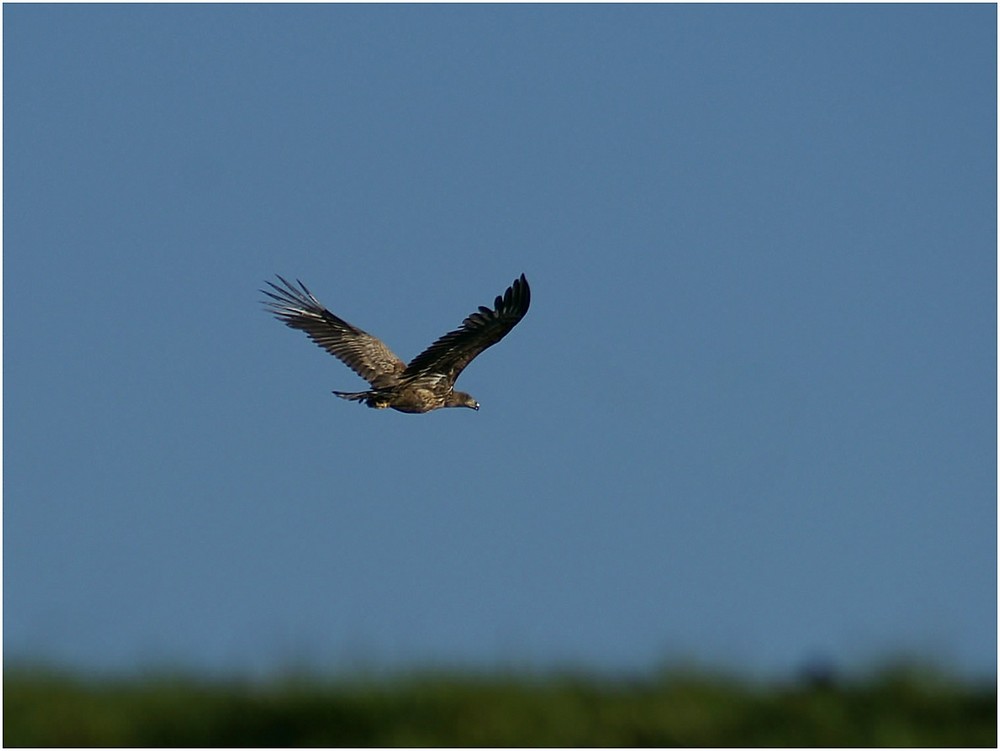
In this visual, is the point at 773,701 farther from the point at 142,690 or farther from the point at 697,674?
the point at 142,690

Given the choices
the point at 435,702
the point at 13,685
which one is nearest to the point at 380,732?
the point at 435,702

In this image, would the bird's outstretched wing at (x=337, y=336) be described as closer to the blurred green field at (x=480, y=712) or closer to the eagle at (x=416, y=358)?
the eagle at (x=416, y=358)

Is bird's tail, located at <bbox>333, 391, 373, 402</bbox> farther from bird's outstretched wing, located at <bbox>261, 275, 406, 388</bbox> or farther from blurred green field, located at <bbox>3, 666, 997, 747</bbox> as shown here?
blurred green field, located at <bbox>3, 666, 997, 747</bbox>

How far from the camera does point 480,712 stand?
1106 cm

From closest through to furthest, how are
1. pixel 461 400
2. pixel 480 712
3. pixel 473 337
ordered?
pixel 480 712, pixel 473 337, pixel 461 400

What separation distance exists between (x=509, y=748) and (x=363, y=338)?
7627 mm

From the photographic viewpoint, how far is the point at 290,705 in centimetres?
1120

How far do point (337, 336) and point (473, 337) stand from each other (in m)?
2.42

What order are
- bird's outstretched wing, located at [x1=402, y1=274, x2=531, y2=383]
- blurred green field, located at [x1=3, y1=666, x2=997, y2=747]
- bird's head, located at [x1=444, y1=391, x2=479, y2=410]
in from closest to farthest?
blurred green field, located at [x1=3, y1=666, x2=997, y2=747] < bird's outstretched wing, located at [x1=402, y1=274, x2=531, y2=383] < bird's head, located at [x1=444, y1=391, x2=479, y2=410]

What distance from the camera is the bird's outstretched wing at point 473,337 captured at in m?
15.4

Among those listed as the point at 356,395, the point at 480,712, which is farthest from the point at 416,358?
the point at 480,712

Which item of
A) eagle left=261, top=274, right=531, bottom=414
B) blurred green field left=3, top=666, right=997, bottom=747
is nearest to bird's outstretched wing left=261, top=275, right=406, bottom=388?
eagle left=261, top=274, right=531, bottom=414

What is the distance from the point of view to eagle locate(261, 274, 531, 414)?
15.7m

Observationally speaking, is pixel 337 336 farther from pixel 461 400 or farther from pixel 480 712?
pixel 480 712
